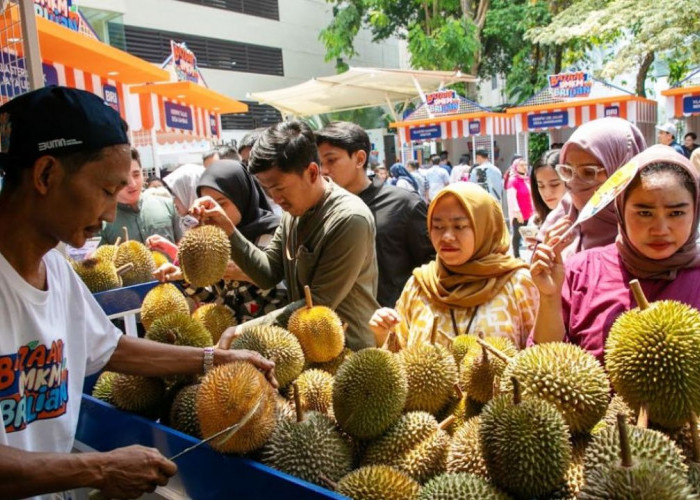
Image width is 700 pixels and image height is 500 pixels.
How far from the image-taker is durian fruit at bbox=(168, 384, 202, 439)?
160 centimetres

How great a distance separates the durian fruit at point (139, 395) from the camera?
5.81ft

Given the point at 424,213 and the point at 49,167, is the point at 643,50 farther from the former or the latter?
the point at 49,167

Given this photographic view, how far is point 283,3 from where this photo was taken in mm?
20906

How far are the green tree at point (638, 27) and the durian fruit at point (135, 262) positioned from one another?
516 inches

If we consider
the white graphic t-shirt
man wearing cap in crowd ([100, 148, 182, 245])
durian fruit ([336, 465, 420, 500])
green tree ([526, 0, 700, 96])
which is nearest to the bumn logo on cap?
the white graphic t-shirt

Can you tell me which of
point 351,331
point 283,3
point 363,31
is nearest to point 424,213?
point 351,331

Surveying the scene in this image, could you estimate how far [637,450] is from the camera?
1.11 meters

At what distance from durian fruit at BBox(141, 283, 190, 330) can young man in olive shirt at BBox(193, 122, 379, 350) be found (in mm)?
316

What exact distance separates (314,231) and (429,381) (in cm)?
93

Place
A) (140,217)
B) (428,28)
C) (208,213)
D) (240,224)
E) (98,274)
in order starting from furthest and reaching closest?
(428,28), (140,217), (240,224), (98,274), (208,213)

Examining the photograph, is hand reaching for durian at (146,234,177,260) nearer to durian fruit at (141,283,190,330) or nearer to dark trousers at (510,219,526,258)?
durian fruit at (141,283,190,330)

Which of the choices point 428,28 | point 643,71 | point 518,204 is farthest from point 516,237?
point 428,28

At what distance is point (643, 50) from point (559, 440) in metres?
14.5

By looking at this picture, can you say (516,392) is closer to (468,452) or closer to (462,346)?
(468,452)
